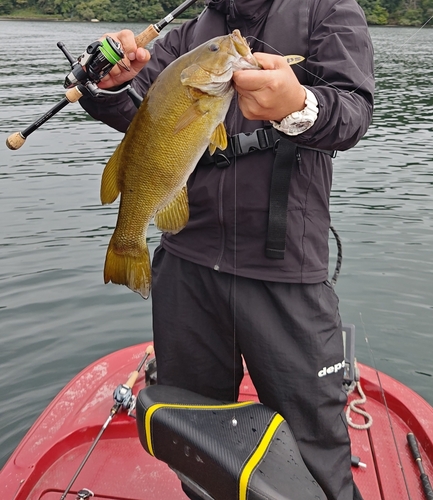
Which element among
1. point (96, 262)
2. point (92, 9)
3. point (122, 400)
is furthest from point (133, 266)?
point (92, 9)


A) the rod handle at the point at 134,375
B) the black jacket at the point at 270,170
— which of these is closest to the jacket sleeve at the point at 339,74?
the black jacket at the point at 270,170

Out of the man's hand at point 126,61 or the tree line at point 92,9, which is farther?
the tree line at point 92,9

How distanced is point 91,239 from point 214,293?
614 centimetres

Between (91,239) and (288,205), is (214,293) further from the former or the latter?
(91,239)

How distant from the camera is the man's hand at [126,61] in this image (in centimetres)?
254

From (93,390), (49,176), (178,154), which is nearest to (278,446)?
(178,154)

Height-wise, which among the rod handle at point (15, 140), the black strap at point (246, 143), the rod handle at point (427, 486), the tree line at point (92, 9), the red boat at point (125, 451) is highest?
the black strap at point (246, 143)

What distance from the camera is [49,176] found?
37.8 feet

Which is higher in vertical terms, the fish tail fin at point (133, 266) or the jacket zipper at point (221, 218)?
the jacket zipper at point (221, 218)

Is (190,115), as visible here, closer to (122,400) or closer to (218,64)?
(218,64)

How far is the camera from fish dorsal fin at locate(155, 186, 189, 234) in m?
2.58

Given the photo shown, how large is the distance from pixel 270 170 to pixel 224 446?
48.0 inches

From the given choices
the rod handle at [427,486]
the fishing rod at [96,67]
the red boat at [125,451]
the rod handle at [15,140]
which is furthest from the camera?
the red boat at [125,451]

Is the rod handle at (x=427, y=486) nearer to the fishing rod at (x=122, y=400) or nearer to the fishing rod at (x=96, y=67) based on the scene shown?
the fishing rod at (x=122, y=400)
